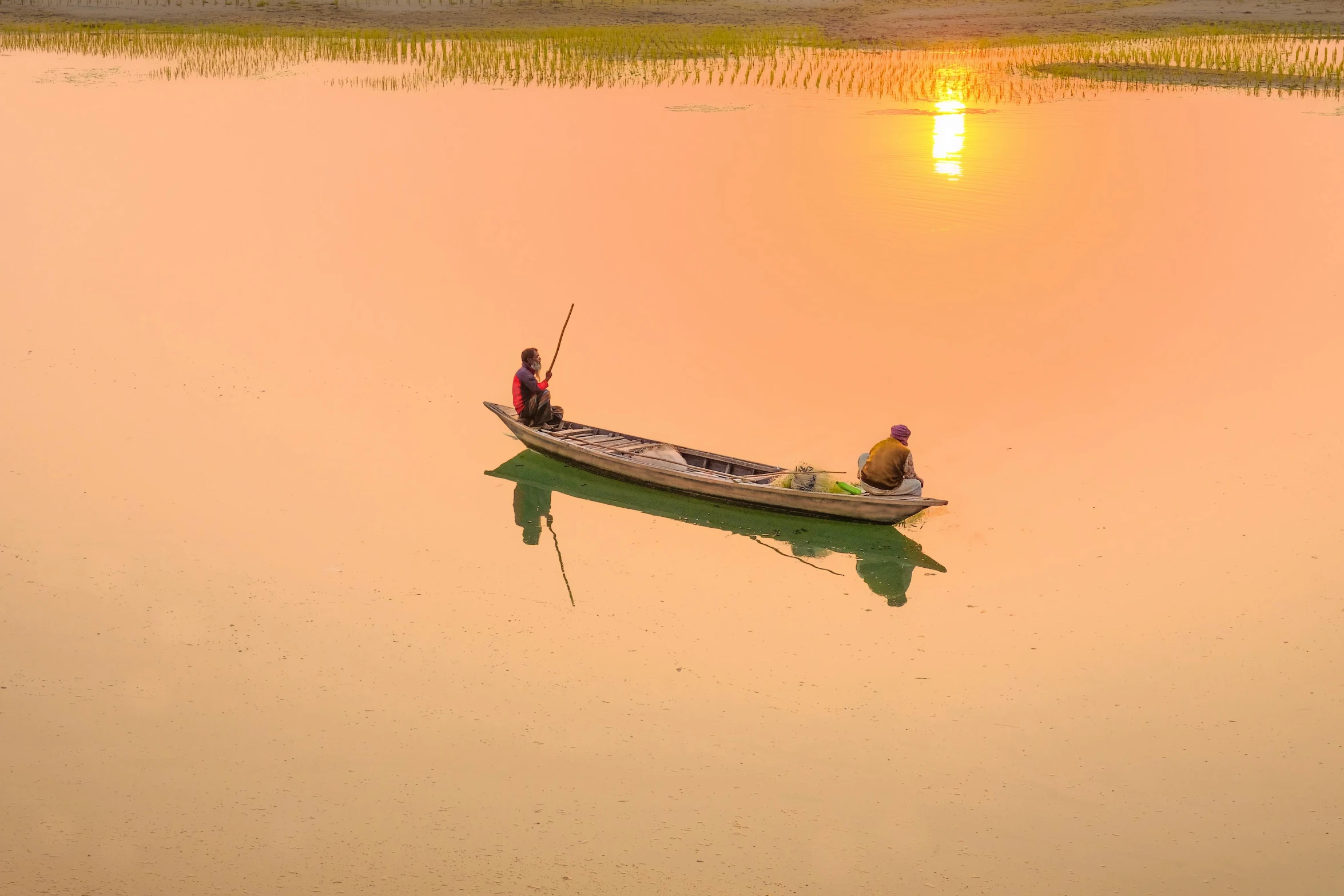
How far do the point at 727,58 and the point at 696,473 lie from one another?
23.1 m

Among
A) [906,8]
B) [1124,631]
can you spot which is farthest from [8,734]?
[906,8]

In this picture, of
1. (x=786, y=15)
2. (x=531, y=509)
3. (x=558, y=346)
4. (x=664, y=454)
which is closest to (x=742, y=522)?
(x=664, y=454)

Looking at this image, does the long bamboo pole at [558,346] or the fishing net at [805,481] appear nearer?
the fishing net at [805,481]

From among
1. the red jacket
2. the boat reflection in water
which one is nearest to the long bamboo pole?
the red jacket

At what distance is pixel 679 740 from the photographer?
6.59 m

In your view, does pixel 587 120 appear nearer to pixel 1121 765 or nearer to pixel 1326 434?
pixel 1326 434

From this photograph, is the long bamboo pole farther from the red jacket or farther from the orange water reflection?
the orange water reflection

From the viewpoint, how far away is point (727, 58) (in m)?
30.2

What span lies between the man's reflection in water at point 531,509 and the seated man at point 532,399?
0.55 meters

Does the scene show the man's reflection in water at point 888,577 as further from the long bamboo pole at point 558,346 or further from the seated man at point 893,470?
the long bamboo pole at point 558,346

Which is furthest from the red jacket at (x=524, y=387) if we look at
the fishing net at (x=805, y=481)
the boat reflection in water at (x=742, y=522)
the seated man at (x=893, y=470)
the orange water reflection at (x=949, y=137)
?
the orange water reflection at (x=949, y=137)

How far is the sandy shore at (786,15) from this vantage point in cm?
3378

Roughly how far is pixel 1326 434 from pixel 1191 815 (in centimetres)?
507

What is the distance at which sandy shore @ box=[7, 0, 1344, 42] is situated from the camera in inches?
1330
